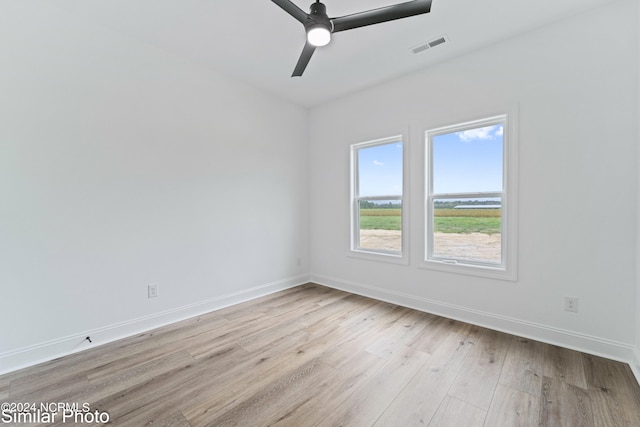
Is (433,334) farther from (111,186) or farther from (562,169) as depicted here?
(111,186)

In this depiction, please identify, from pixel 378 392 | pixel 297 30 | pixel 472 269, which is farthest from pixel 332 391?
pixel 297 30

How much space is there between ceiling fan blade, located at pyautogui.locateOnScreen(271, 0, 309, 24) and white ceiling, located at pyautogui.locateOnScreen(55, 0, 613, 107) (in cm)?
60

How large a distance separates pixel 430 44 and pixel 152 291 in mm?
3747

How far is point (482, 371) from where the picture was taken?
6.43 feet

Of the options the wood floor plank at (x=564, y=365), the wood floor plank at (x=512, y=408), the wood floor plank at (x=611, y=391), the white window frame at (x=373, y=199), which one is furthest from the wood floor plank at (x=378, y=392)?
the white window frame at (x=373, y=199)

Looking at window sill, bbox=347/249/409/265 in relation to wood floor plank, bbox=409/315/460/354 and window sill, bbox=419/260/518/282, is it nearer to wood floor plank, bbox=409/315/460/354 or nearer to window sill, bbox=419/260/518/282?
window sill, bbox=419/260/518/282

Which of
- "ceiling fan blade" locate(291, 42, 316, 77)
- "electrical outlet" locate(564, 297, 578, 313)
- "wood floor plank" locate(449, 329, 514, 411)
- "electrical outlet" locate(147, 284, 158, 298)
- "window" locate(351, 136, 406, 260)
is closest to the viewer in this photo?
"wood floor plank" locate(449, 329, 514, 411)

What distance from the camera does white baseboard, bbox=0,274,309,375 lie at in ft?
6.70

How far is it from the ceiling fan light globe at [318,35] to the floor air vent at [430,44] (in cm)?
137

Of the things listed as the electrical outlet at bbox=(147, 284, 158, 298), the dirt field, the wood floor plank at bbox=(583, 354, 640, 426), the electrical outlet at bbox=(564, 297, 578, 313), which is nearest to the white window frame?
the dirt field

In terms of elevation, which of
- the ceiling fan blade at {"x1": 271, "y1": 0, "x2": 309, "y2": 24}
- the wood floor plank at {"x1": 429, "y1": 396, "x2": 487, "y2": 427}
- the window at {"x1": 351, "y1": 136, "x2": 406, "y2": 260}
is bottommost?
the wood floor plank at {"x1": 429, "y1": 396, "x2": 487, "y2": 427}

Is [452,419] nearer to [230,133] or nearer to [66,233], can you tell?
[66,233]

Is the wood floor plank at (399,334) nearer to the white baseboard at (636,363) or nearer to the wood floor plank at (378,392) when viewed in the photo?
the wood floor plank at (378,392)

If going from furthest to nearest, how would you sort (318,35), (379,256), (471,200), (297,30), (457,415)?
(379,256), (471,200), (297,30), (318,35), (457,415)
